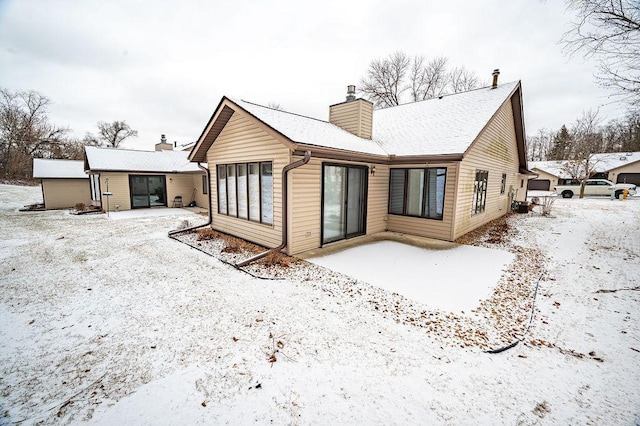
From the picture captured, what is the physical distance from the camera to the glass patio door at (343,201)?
7.16 meters

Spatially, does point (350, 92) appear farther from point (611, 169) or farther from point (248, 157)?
point (611, 169)

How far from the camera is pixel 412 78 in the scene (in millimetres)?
25422

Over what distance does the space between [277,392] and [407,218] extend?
7.43m

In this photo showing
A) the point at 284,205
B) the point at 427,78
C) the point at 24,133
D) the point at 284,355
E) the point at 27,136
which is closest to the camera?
the point at 284,355

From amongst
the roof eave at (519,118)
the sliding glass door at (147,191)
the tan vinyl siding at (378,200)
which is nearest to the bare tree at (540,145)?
the roof eave at (519,118)

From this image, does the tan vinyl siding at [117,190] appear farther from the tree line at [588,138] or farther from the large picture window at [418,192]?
the tree line at [588,138]

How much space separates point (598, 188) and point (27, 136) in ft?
190

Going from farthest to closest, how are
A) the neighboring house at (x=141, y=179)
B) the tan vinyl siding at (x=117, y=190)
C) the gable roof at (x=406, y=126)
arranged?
1. the neighboring house at (x=141, y=179)
2. the tan vinyl siding at (x=117, y=190)
3. the gable roof at (x=406, y=126)

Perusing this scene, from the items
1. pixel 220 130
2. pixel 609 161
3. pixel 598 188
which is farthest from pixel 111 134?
pixel 609 161

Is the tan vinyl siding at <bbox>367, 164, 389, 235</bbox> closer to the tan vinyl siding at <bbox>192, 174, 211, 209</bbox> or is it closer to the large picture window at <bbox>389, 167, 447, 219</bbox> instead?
the large picture window at <bbox>389, 167, 447, 219</bbox>

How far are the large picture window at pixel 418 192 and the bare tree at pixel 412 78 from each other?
19.6 m

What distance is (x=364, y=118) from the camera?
32.3 ft

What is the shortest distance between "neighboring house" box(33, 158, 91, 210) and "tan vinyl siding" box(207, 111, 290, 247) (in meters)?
13.8

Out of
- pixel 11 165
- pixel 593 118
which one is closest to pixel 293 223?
pixel 593 118
